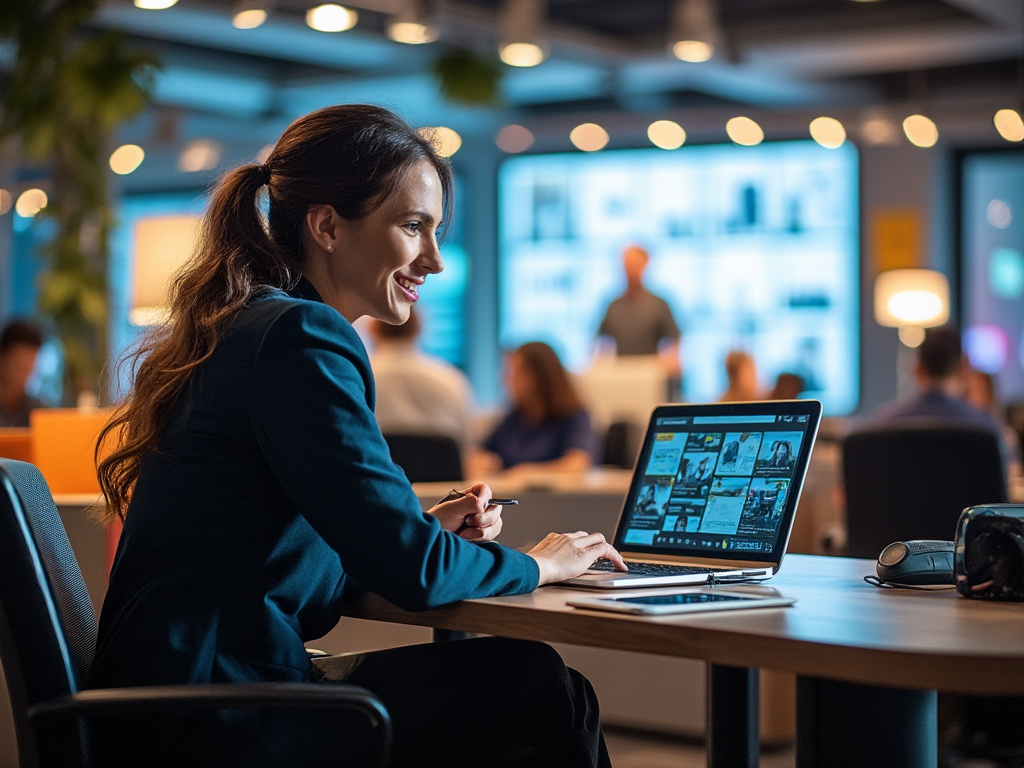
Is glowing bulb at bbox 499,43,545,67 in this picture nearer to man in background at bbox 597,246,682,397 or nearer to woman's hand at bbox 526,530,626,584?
man in background at bbox 597,246,682,397

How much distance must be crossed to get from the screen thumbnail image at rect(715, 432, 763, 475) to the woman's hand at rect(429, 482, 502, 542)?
1.12 ft

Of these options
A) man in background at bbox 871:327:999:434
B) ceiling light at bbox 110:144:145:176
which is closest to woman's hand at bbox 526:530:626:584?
man in background at bbox 871:327:999:434

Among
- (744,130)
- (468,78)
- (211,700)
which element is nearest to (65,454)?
(211,700)

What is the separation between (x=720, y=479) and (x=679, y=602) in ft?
1.57

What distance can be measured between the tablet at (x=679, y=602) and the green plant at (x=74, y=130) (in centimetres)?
407

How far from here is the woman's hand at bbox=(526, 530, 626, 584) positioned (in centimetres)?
166

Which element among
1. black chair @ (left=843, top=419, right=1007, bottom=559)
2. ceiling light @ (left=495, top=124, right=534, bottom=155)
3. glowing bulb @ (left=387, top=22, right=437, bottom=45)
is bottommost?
black chair @ (left=843, top=419, right=1007, bottom=559)

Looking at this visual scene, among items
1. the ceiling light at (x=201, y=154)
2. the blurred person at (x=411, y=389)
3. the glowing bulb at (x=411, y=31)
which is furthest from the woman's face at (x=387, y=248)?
the ceiling light at (x=201, y=154)

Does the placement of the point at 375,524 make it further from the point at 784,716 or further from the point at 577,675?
the point at 784,716

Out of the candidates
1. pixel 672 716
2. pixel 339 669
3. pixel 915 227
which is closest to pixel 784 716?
pixel 672 716

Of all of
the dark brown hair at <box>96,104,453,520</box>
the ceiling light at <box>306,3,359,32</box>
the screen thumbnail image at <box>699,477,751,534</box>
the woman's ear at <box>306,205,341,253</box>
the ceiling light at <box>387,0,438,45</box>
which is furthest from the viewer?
the ceiling light at <box>387,0,438,45</box>

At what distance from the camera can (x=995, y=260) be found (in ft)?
29.9

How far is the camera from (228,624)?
1.48 m

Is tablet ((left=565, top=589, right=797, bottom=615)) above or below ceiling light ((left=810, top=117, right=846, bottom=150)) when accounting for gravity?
below
